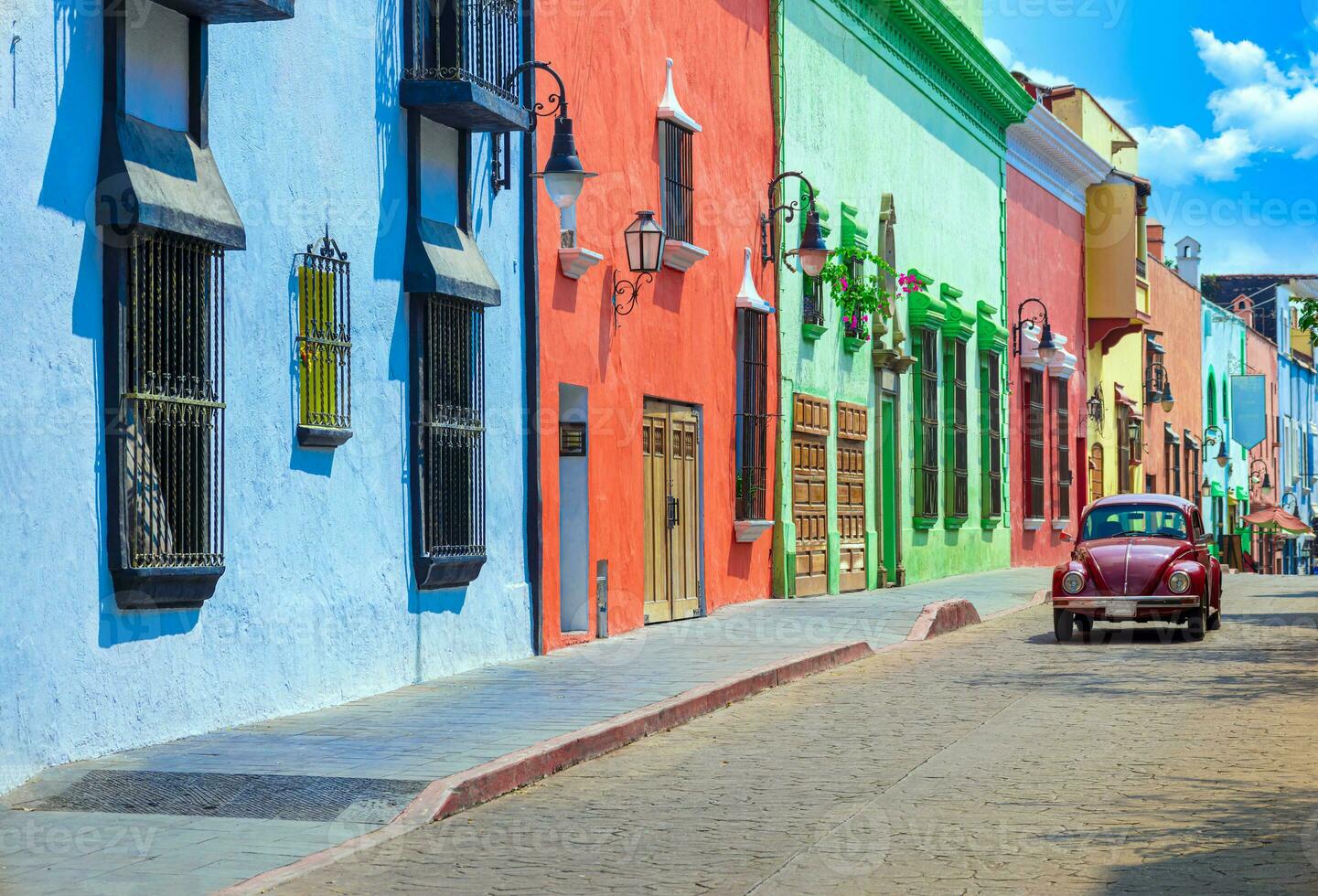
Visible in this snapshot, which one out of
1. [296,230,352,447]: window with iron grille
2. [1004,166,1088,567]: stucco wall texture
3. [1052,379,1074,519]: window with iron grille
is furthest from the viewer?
[1052,379,1074,519]: window with iron grille

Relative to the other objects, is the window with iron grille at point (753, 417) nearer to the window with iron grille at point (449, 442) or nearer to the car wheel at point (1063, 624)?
the car wheel at point (1063, 624)

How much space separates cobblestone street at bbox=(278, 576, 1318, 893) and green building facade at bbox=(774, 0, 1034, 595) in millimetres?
8814

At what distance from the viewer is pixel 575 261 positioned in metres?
16.3

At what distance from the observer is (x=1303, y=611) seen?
929 inches

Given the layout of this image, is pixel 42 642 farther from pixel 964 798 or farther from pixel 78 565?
pixel 964 798

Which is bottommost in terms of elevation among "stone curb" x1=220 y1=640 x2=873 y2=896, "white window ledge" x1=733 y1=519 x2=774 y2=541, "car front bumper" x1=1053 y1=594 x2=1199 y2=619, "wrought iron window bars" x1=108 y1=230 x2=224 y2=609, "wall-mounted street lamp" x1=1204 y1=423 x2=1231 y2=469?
"stone curb" x1=220 y1=640 x2=873 y2=896

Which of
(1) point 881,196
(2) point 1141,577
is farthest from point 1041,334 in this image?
(2) point 1141,577

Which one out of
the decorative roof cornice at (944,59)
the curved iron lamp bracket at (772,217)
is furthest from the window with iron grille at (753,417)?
the decorative roof cornice at (944,59)

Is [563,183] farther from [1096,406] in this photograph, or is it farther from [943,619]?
[1096,406]

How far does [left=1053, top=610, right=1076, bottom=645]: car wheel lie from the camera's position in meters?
18.3

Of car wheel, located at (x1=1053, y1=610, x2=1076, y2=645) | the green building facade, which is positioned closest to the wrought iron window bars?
car wheel, located at (x1=1053, y1=610, x2=1076, y2=645)

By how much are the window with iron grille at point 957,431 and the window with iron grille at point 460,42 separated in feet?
52.3

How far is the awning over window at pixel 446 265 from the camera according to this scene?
44.8ft

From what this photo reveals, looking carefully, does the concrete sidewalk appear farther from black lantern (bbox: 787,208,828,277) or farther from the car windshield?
black lantern (bbox: 787,208,828,277)
